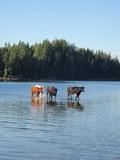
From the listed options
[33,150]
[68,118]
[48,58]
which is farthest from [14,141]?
[48,58]

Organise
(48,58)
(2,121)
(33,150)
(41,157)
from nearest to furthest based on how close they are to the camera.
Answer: (41,157) < (33,150) < (2,121) < (48,58)

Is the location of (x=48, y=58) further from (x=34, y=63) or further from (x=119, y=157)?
(x=119, y=157)

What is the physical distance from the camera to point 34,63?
18188 centimetres

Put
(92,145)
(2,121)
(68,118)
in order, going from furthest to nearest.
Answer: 1. (68,118)
2. (2,121)
3. (92,145)

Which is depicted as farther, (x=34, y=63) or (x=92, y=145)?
(x=34, y=63)

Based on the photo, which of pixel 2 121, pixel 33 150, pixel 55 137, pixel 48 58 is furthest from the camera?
pixel 48 58

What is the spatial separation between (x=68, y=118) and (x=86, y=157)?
13.4 m

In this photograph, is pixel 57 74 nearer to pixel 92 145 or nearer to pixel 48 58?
pixel 48 58

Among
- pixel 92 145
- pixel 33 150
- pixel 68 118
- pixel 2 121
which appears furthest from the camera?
pixel 68 118

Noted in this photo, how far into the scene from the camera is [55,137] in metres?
22.2

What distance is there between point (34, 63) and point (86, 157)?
540 ft

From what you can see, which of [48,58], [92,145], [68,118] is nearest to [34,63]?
[48,58]

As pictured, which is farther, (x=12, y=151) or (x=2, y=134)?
(x=2, y=134)

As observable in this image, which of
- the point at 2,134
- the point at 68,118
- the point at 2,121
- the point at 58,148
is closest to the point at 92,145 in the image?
the point at 58,148
